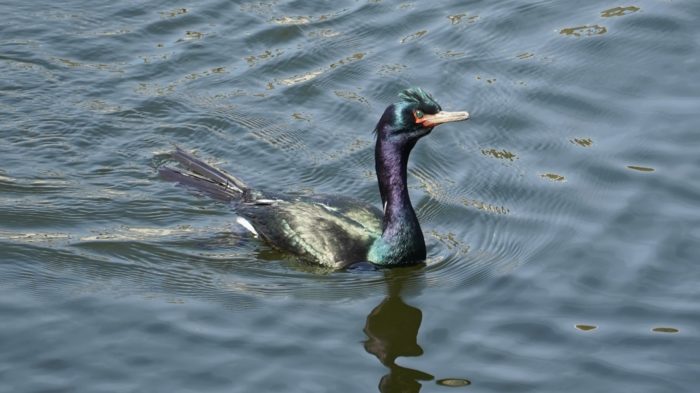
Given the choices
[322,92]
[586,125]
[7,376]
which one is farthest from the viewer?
[322,92]

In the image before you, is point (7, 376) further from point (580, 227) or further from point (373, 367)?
point (580, 227)

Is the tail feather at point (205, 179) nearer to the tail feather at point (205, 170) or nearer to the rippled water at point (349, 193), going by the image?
the tail feather at point (205, 170)

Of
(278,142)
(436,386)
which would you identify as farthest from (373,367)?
(278,142)

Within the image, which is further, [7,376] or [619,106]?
[619,106]

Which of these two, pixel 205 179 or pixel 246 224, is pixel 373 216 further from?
pixel 205 179

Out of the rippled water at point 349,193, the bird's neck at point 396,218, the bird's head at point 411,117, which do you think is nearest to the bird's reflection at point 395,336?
the rippled water at point 349,193

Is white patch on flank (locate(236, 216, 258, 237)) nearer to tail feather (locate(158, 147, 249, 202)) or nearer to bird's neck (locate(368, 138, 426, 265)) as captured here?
tail feather (locate(158, 147, 249, 202))

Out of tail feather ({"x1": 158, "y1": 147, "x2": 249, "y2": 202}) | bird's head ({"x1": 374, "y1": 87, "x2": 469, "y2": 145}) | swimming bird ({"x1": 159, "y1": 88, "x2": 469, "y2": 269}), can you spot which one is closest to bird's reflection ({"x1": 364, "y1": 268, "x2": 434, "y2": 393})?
swimming bird ({"x1": 159, "y1": 88, "x2": 469, "y2": 269})

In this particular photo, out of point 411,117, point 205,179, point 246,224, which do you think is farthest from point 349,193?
point 411,117

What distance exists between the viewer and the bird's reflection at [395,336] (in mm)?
7750

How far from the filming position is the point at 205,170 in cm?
1066

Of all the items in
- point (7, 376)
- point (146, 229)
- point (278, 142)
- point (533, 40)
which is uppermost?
point (533, 40)

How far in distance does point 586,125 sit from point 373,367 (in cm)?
395

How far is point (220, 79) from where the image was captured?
488 inches
